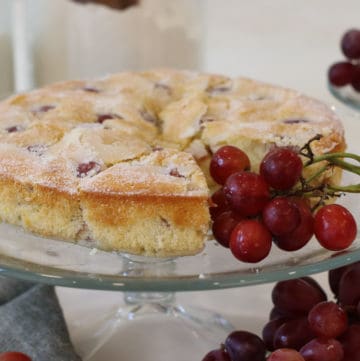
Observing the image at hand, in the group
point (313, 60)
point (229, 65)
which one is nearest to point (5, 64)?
point (229, 65)

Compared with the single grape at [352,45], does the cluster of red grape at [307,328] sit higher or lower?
lower

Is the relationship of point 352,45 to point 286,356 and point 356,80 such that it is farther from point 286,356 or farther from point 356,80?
point 286,356

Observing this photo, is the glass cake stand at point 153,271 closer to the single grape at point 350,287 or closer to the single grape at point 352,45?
the single grape at point 350,287

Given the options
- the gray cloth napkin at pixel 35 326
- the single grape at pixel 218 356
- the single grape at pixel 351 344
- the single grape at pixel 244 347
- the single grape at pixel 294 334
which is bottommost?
the gray cloth napkin at pixel 35 326

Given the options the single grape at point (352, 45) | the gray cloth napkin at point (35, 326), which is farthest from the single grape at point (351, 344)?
the single grape at point (352, 45)

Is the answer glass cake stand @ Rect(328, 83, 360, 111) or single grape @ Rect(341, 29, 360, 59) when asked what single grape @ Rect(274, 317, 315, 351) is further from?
single grape @ Rect(341, 29, 360, 59)

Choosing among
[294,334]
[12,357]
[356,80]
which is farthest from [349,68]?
[12,357]
